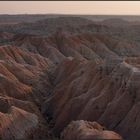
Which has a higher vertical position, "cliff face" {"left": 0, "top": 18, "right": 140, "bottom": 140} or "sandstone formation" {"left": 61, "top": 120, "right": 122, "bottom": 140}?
"sandstone formation" {"left": 61, "top": 120, "right": 122, "bottom": 140}

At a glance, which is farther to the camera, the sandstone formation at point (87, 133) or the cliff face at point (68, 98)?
the cliff face at point (68, 98)

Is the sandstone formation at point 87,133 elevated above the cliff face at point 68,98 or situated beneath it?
elevated above

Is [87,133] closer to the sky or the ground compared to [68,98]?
closer to the sky

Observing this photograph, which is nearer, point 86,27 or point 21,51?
point 21,51

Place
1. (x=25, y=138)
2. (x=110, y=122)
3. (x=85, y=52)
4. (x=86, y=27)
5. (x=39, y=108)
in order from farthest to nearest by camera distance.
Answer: (x=86, y=27), (x=85, y=52), (x=39, y=108), (x=110, y=122), (x=25, y=138)

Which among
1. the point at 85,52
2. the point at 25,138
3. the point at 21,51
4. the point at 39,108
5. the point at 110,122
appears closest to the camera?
the point at 25,138

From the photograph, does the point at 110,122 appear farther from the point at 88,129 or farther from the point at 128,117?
the point at 88,129

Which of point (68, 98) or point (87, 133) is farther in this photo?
point (68, 98)

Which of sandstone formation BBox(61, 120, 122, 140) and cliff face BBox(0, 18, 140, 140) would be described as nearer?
sandstone formation BBox(61, 120, 122, 140)

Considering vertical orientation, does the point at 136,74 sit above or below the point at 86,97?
above

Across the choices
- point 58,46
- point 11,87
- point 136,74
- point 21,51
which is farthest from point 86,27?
point 136,74
